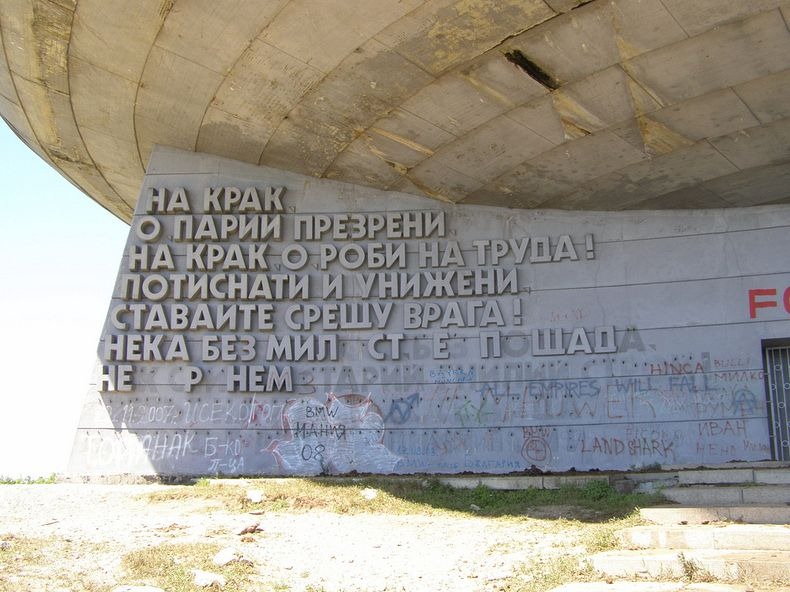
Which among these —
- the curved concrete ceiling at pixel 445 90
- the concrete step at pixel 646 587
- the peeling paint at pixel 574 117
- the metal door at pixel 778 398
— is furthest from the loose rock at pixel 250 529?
the metal door at pixel 778 398

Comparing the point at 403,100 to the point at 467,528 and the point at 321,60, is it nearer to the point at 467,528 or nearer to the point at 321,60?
the point at 321,60

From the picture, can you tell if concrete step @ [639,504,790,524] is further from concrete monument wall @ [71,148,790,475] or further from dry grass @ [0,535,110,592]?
dry grass @ [0,535,110,592]

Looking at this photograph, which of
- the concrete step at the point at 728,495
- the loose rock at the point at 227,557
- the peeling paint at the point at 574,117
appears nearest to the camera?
the loose rock at the point at 227,557

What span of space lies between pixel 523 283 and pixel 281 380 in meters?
4.73

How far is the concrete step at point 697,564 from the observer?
622cm

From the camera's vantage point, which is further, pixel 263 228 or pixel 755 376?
pixel 263 228

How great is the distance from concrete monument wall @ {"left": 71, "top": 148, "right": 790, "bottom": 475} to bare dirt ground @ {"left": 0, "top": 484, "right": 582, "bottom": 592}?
9.49 ft

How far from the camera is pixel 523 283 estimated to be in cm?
1440

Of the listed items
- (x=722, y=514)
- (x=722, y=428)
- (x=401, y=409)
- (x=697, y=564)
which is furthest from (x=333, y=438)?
(x=697, y=564)

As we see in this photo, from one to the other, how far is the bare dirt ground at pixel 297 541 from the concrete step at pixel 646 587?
955 millimetres

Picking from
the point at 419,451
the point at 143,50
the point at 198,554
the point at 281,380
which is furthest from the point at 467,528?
the point at 143,50

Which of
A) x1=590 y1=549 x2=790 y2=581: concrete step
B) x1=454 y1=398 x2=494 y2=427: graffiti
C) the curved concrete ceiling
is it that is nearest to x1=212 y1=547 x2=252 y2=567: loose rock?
x1=590 y1=549 x2=790 y2=581: concrete step

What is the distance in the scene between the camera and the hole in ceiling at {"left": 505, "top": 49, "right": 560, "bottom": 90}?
36.6ft

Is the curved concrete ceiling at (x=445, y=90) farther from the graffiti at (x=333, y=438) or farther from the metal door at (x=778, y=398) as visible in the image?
the graffiti at (x=333, y=438)
